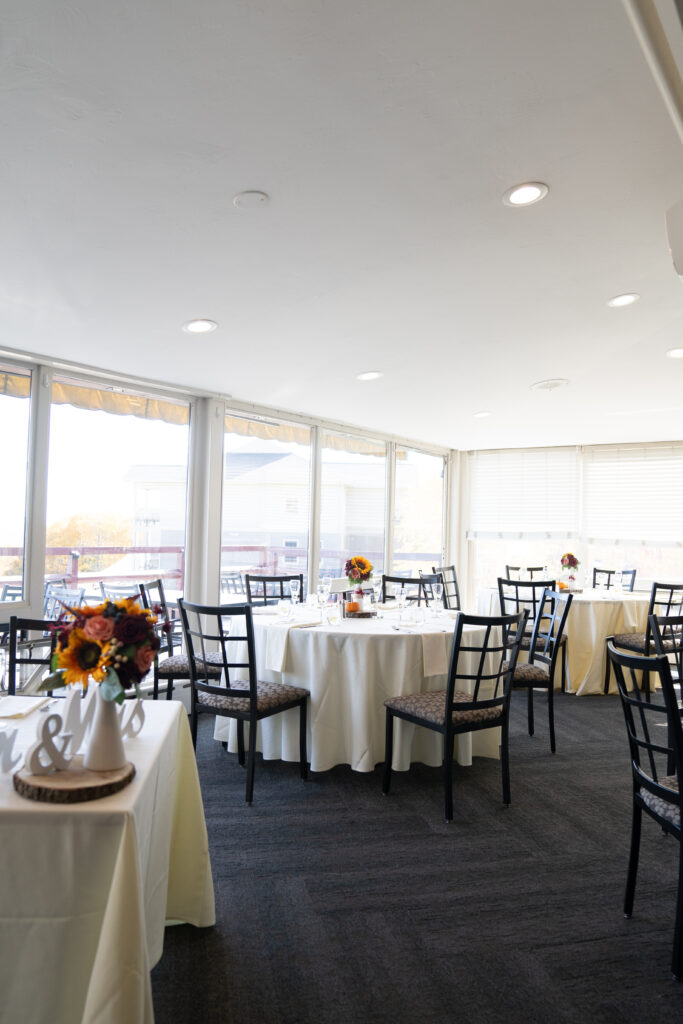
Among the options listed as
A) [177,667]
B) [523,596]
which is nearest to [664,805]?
[177,667]

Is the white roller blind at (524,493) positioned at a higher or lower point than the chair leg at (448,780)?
higher

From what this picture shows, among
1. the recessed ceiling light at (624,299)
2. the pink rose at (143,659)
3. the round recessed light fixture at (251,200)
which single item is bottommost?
the pink rose at (143,659)

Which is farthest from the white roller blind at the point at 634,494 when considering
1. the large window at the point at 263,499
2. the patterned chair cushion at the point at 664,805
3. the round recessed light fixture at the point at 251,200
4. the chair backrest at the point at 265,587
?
the round recessed light fixture at the point at 251,200

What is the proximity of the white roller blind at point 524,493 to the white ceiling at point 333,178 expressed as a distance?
4.18m

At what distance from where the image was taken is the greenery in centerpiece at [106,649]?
1.52 meters

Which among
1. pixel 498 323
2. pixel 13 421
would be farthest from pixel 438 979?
pixel 13 421

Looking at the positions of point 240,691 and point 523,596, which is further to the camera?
point 523,596

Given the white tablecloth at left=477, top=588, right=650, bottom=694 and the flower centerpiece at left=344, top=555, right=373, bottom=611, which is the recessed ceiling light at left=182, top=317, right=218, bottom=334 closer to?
the flower centerpiece at left=344, top=555, right=373, bottom=611

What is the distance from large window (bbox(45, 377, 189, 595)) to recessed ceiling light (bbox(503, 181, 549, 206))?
3.47 m

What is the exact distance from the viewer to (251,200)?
217cm

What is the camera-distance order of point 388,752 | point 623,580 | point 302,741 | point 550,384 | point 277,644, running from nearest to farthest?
point 388,752
point 302,741
point 277,644
point 550,384
point 623,580

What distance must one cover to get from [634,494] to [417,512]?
107 inches

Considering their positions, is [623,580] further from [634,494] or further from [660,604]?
[634,494]

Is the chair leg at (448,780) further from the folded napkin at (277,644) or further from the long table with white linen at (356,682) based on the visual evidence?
the folded napkin at (277,644)
